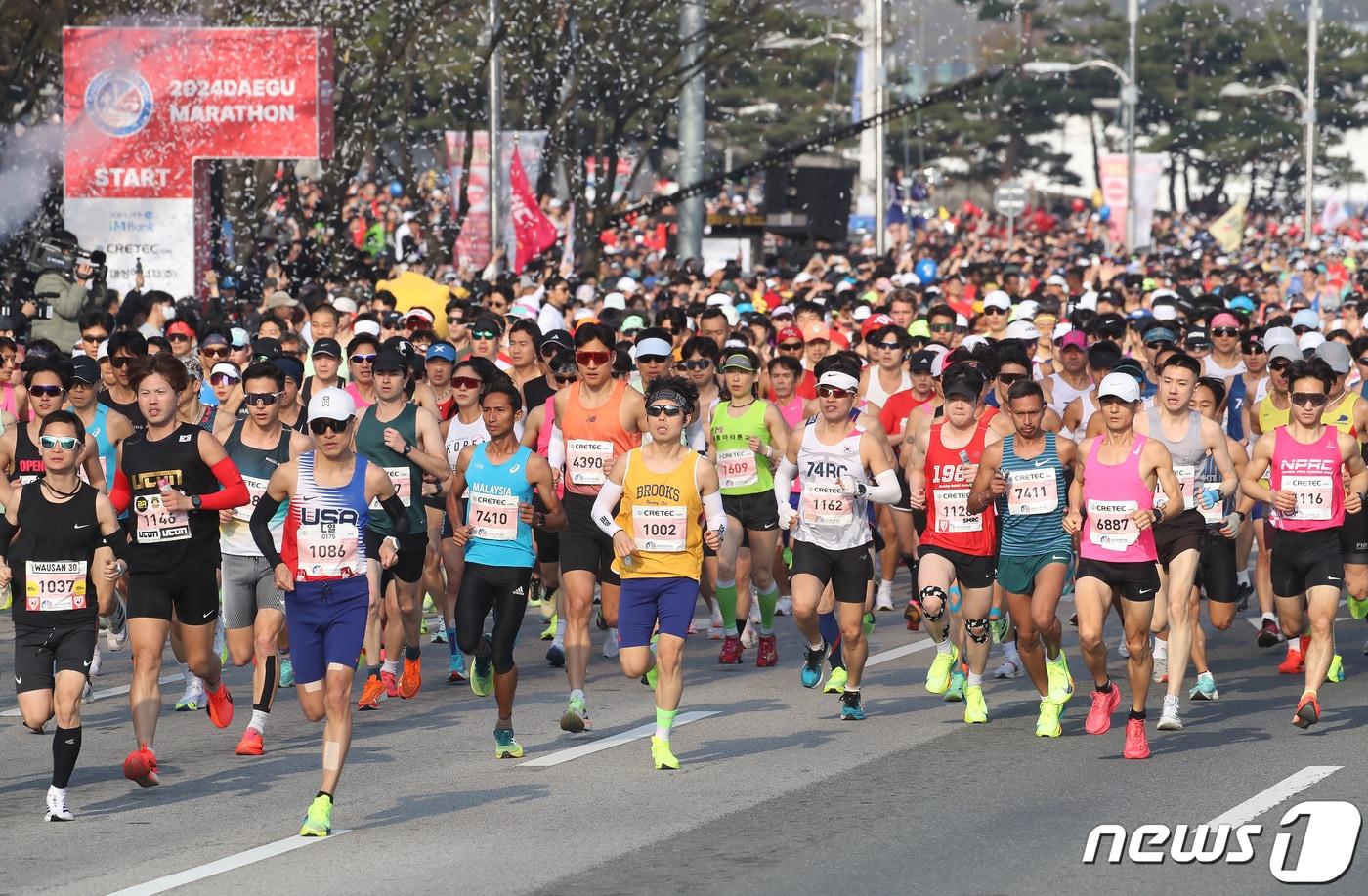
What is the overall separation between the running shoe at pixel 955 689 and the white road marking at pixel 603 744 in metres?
1.21

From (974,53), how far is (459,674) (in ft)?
254

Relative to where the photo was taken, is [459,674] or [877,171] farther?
[877,171]

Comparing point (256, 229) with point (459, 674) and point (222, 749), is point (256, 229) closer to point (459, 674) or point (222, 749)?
point (459, 674)

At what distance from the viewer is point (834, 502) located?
11.8 m

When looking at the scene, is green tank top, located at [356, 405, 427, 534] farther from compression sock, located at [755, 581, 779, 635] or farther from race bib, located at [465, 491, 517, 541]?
compression sock, located at [755, 581, 779, 635]

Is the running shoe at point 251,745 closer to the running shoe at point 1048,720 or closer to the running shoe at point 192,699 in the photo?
the running shoe at point 192,699

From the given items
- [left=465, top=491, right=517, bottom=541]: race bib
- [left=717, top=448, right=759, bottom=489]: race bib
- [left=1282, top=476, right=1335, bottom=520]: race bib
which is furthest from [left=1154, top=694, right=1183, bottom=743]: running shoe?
[left=717, top=448, right=759, bottom=489]: race bib

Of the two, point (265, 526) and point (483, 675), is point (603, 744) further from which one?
point (265, 526)

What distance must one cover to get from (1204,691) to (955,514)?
1.75m

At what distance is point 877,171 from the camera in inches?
1524

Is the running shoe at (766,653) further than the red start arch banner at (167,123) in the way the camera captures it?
No

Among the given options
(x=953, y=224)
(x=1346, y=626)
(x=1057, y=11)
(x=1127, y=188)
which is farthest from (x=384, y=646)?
(x=1057, y=11)

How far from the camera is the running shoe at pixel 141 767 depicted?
9977 mm

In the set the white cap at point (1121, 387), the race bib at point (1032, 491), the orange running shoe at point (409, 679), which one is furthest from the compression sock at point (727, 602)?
the white cap at point (1121, 387)
